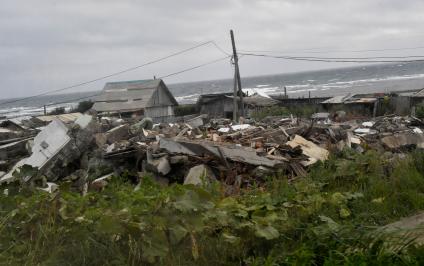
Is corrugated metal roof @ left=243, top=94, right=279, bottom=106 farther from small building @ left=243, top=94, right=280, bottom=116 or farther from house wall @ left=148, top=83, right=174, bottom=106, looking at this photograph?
house wall @ left=148, top=83, right=174, bottom=106

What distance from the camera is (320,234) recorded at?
359 centimetres

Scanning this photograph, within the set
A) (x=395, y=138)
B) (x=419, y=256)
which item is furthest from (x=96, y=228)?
(x=395, y=138)

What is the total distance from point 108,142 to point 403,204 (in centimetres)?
786

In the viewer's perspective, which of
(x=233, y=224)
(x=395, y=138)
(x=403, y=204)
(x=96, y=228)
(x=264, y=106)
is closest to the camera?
(x=96, y=228)

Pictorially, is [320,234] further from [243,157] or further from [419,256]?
[243,157]

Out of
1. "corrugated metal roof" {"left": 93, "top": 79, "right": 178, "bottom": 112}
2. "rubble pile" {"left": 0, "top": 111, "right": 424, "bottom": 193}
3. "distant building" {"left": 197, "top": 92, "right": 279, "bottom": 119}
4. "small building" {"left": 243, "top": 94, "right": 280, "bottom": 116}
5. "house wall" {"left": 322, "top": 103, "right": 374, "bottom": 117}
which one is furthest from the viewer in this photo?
"distant building" {"left": 197, "top": 92, "right": 279, "bottom": 119}

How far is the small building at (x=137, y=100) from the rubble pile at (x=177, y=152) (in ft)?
57.8

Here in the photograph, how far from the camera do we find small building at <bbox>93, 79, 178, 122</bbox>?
30406mm

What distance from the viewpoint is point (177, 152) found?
9305 mm

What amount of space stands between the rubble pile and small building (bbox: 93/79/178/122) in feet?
57.8

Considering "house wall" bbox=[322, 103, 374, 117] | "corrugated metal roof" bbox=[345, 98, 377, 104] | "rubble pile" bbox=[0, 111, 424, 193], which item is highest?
"rubble pile" bbox=[0, 111, 424, 193]

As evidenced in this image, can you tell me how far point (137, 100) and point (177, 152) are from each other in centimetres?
2242

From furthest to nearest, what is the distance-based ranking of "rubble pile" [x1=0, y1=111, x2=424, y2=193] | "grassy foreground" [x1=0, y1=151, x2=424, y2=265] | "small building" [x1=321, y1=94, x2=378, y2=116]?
"small building" [x1=321, y1=94, x2=378, y2=116] → "rubble pile" [x1=0, y1=111, x2=424, y2=193] → "grassy foreground" [x1=0, y1=151, x2=424, y2=265]

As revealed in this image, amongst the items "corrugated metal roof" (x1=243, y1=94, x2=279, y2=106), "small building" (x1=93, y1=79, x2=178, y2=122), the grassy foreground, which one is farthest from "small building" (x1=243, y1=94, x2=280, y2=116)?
the grassy foreground
